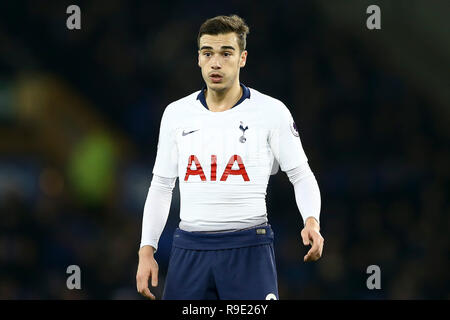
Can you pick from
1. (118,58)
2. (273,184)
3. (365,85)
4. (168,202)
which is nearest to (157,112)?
(118,58)

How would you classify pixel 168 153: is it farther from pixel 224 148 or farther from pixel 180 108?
pixel 224 148

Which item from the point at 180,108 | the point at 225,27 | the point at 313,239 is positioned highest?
the point at 225,27

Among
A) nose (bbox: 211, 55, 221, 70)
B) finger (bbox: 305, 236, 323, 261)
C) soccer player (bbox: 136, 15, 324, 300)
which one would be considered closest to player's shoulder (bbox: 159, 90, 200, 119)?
soccer player (bbox: 136, 15, 324, 300)

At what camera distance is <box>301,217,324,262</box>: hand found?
416 cm

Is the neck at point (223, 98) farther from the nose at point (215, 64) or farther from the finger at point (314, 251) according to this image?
the finger at point (314, 251)

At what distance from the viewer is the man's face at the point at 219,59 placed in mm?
4520

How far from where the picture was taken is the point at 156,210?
15.3ft

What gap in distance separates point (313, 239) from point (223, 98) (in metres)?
1.00

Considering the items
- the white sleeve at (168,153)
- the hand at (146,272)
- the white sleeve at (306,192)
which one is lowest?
the hand at (146,272)

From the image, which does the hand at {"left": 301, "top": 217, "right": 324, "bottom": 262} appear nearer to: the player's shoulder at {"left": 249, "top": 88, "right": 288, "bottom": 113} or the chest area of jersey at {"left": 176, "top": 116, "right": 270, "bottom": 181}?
the chest area of jersey at {"left": 176, "top": 116, "right": 270, "bottom": 181}

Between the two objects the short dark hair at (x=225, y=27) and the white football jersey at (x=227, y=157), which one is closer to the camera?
the white football jersey at (x=227, y=157)

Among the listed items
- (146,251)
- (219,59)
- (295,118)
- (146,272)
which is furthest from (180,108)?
(295,118)

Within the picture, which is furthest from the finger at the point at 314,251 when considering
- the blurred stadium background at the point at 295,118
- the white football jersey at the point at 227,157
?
the blurred stadium background at the point at 295,118

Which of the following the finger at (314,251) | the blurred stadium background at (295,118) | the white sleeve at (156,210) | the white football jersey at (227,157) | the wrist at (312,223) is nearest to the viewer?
the finger at (314,251)
